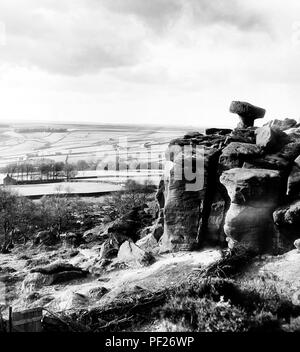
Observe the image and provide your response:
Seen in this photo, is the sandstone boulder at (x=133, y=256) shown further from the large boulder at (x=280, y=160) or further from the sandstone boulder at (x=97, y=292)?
the large boulder at (x=280, y=160)

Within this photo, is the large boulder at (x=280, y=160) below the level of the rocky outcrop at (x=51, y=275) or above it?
above

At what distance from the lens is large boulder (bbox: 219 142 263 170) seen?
1988cm

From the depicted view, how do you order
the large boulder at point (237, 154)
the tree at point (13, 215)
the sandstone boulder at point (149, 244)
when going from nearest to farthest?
the large boulder at point (237, 154), the sandstone boulder at point (149, 244), the tree at point (13, 215)

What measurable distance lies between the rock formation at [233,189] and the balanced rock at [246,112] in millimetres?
3169

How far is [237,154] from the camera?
20.1 meters

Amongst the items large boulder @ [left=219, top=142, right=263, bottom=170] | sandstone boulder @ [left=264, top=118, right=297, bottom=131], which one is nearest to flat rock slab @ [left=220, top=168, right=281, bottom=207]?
large boulder @ [left=219, top=142, right=263, bottom=170]

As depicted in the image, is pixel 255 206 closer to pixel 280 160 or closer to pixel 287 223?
pixel 287 223

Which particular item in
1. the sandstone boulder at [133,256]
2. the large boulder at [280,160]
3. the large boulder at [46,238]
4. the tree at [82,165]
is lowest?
the tree at [82,165]

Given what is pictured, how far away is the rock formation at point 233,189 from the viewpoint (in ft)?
59.1

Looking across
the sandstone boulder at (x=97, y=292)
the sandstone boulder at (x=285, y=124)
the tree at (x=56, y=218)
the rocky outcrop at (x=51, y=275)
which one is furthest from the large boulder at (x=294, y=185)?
the tree at (x=56, y=218)

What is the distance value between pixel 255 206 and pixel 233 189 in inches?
49.1

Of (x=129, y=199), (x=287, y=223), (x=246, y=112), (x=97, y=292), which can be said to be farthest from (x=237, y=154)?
(x=129, y=199)

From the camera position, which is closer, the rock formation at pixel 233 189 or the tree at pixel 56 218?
the rock formation at pixel 233 189
